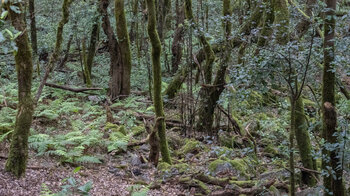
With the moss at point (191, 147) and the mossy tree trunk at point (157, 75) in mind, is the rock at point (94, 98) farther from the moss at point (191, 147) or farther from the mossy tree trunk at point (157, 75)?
the mossy tree trunk at point (157, 75)

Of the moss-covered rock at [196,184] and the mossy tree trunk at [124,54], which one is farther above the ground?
the mossy tree trunk at [124,54]

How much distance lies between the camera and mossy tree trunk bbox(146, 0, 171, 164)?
6500 millimetres

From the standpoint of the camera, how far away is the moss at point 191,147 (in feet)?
29.5

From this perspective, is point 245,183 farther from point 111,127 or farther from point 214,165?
point 111,127

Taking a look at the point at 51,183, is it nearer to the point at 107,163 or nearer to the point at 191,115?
the point at 107,163

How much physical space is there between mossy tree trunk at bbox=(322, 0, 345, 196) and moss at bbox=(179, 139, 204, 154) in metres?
4.87

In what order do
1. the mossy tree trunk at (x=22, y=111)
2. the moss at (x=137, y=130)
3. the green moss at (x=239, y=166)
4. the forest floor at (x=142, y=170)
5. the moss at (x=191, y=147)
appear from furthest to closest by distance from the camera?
the moss at (x=137, y=130)
the moss at (x=191, y=147)
the green moss at (x=239, y=166)
the forest floor at (x=142, y=170)
the mossy tree trunk at (x=22, y=111)

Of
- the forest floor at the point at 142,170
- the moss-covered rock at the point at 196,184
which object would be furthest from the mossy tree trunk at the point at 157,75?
the moss-covered rock at the point at 196,184

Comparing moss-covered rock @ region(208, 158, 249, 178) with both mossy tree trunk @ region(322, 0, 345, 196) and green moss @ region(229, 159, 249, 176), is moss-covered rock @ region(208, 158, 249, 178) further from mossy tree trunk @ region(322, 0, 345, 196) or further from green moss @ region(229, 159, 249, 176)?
mossy tree trunk @ region(322, 0, 345, 196)

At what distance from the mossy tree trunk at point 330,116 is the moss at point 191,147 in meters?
4.87

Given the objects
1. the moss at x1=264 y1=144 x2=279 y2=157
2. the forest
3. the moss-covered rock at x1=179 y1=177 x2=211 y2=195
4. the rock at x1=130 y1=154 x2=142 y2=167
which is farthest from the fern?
the moss at x1=264 y1=144 x2=279 y2=157

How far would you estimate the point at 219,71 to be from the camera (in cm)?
941

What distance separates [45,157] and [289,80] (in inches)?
208

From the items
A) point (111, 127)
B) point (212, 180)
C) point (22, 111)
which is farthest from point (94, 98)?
point (22, 111)
